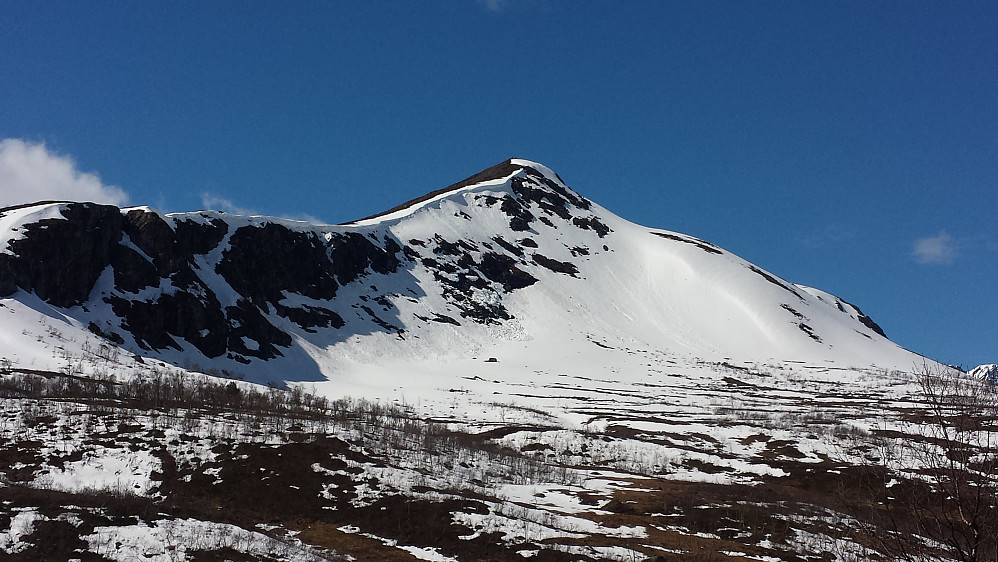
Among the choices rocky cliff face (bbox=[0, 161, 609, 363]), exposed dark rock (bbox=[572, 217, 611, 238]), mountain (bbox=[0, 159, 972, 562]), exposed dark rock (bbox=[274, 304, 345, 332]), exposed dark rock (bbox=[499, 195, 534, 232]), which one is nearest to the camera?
mountain (bbox=[0, 159, 972, 562])

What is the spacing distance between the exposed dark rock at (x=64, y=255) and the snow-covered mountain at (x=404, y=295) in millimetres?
192

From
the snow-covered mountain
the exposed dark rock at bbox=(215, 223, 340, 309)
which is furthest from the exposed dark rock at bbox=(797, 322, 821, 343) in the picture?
the exposed dark rock at bbox=(215, 223, 340, 309)

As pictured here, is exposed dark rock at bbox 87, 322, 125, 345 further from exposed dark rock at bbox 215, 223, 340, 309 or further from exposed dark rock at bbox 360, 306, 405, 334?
exposed dark rock at bbox 360, 306, 405, 334

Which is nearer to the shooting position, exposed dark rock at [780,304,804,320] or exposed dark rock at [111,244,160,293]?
exposed dark rock at [111,244,160,293]

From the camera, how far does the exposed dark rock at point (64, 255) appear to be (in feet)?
235

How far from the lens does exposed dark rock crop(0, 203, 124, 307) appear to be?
71625mm

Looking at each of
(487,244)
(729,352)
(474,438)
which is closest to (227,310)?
(474,438)

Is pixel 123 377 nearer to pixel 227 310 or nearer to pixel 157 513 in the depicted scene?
pixel 227 310

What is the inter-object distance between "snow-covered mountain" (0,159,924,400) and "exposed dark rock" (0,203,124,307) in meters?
0.19

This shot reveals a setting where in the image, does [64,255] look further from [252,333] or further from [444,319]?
[444,319]

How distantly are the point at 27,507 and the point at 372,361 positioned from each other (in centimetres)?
7845

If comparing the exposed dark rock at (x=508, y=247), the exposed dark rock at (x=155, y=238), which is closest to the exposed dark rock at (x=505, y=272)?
the exposed dark rock at (x=508, y=247)

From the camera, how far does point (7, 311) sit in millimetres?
64000

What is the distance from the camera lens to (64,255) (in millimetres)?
76688
